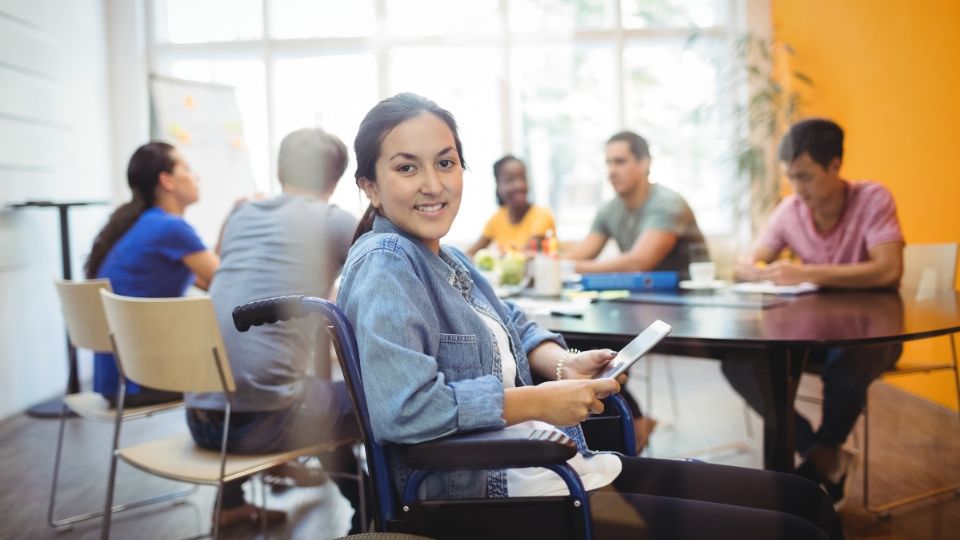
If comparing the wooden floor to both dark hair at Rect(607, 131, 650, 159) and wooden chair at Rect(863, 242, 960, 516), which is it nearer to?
wooden chair at Rect(863, 242, 960, 516)

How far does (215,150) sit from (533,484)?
3.85 m

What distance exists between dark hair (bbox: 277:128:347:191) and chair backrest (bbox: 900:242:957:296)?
1758mm

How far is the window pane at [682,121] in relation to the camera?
17.3 feet

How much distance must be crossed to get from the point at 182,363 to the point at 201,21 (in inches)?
30.3

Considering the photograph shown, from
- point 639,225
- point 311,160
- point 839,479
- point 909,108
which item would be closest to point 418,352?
point 311,160

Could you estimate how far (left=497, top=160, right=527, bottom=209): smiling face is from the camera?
4.02 metres

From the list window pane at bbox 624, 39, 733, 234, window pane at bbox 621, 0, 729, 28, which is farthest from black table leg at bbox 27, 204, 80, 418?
window pane at bbox 621, 0, 729, 28

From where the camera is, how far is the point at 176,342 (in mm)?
1669

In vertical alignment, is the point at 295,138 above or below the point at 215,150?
below

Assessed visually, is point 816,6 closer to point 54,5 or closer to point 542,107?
point 542,107

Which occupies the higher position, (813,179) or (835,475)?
(813,179)

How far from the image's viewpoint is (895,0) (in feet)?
8.59

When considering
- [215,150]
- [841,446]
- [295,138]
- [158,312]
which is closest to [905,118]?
[841,446]

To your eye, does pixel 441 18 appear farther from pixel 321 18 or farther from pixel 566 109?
pixel 566 109
